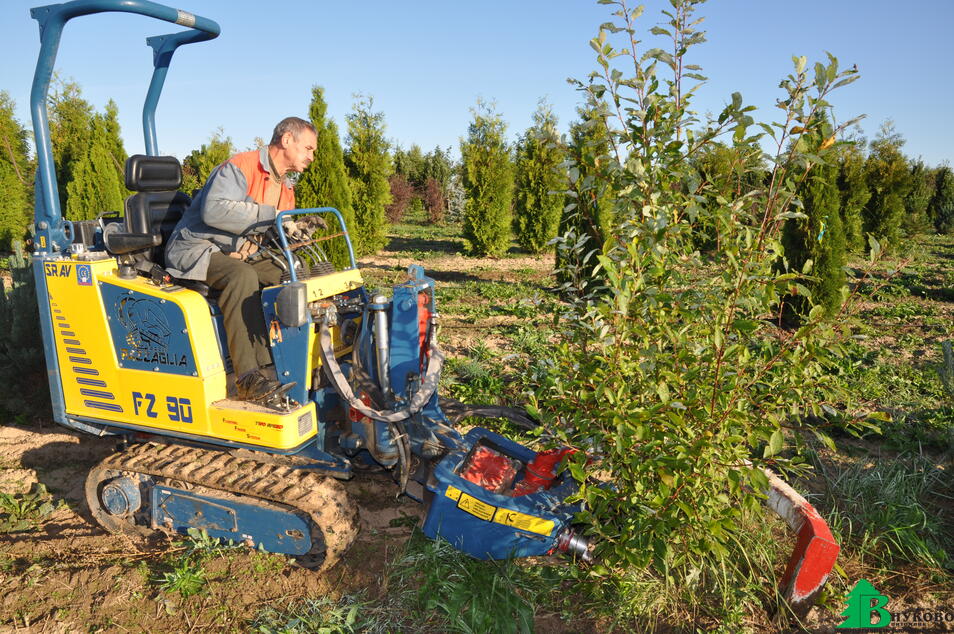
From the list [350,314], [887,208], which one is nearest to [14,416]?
[350,314]

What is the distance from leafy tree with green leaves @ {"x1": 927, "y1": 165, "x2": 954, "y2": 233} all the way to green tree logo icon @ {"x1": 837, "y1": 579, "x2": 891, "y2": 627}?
88.2ft

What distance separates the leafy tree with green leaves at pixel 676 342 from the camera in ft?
8.53

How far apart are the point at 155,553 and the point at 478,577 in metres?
2.09

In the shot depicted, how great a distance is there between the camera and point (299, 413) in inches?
151

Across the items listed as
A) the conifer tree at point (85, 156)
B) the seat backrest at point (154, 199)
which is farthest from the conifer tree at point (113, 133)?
the seat backrest at point (154, 199)

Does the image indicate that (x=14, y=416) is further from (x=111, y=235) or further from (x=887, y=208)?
(x=887, y=208)

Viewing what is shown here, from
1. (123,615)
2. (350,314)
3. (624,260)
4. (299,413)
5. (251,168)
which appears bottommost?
(123,615)

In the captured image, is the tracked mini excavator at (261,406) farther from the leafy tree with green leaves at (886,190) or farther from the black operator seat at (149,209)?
the leafy tree with green leaves at (886,190)

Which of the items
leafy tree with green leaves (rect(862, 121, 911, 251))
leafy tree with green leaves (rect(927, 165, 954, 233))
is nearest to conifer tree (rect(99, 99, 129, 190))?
leafy tree with green leaves (rect(862, 121, 911, 251))

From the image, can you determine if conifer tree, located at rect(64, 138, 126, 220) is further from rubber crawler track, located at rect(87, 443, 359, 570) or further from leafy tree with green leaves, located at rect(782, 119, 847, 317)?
leafy tree with green leaves, located at rect(782, 119, 847, 317)

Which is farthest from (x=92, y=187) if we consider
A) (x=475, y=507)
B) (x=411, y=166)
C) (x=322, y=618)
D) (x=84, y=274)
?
(x=411, y=166)

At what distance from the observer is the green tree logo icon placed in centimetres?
323

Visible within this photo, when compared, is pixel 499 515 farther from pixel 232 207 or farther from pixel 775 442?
pixel 232 207

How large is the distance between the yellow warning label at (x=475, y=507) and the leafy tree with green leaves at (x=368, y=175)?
1418 centimetres
